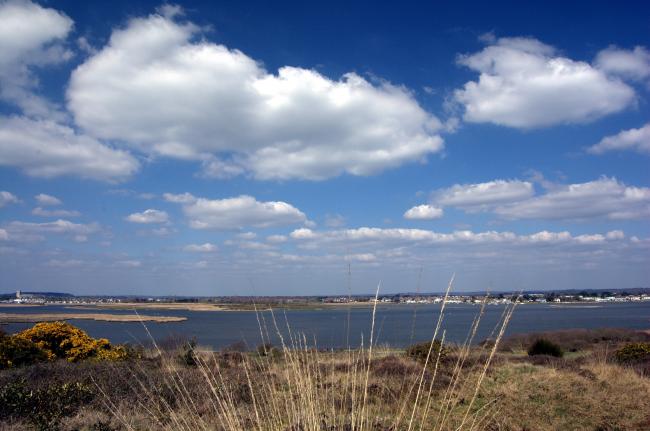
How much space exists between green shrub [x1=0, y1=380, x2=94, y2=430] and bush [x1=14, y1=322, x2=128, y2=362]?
6977 mm

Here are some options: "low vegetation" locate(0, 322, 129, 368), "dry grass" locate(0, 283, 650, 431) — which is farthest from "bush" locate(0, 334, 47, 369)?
"dry grass" locate(0, 283, 650, 431)

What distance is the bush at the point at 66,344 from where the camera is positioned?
54.9 feet

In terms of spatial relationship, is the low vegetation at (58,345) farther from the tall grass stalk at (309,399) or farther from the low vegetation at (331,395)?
the tall grass stalk at (309,399)

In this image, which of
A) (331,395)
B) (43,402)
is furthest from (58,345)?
(331,395)

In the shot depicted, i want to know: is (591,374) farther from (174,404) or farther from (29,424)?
(29,424)

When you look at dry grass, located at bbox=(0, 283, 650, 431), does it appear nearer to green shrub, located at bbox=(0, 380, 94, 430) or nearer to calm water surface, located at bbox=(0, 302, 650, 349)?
green shrub, located at bbox=(0, 380, 94, 430)

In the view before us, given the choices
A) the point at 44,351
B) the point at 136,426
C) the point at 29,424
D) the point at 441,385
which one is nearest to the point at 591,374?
the point at 441,385

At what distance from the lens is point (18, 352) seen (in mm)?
14789

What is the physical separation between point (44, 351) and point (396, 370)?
10.9 m

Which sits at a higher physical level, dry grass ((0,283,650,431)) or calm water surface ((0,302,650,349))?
dry grass ((0,283,650,431))

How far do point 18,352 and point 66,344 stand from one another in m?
2.65

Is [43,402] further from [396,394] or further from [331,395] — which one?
[396,394]

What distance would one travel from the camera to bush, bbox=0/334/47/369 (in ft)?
46.8

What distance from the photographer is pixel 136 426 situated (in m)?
8.05
